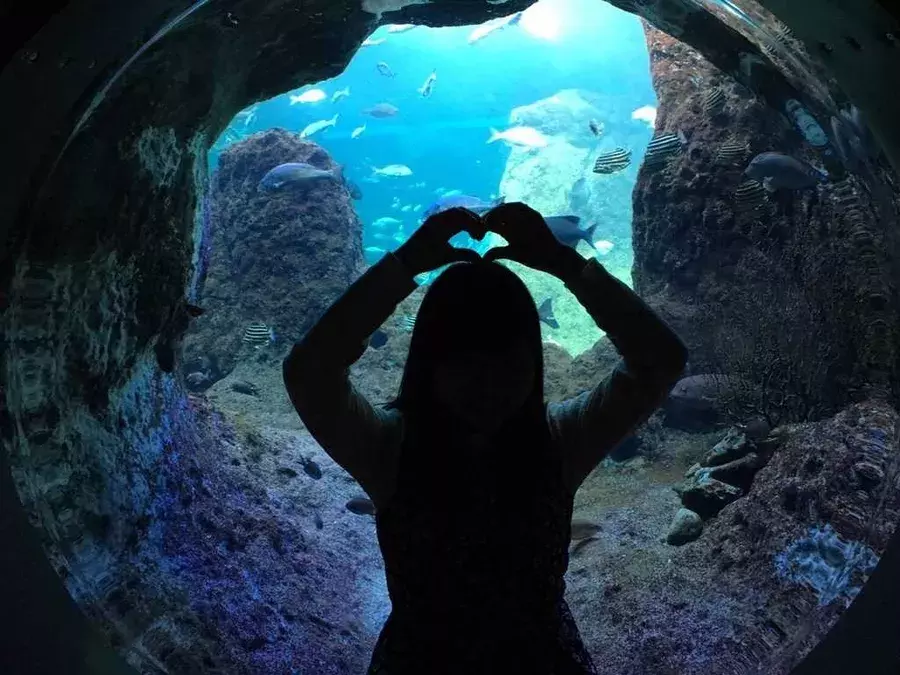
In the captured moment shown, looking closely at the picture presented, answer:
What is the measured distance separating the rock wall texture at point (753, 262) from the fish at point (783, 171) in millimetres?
118

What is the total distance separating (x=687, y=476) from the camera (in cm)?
567

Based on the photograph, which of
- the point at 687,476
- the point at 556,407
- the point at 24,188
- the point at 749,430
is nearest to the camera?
the point at 24,188

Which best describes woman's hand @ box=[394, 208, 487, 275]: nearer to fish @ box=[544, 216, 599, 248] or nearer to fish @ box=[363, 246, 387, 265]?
fish @ box=[544, 216, 599, 248]

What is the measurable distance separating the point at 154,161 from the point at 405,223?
31.9 meters

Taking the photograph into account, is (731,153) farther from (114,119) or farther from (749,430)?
(114,119)

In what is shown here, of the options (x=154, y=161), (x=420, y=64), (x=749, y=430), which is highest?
(x=420, y=64)

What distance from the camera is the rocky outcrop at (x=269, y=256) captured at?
32.4ft

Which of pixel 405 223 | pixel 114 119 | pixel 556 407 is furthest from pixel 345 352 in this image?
pixel 405 223

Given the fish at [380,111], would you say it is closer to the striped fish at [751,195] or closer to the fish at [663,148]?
the fish at [663,148]

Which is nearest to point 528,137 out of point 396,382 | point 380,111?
point 380,111

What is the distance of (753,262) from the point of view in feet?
21.7

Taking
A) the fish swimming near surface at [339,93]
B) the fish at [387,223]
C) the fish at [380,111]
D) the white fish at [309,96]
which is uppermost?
the fish swimming near surface at [339,93]

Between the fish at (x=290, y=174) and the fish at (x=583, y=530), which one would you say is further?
the fish at (x=290, y=174)

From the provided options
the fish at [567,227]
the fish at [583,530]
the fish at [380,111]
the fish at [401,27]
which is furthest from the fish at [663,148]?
the fish at [380,111]
